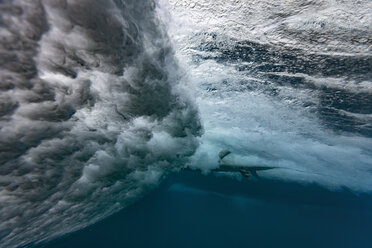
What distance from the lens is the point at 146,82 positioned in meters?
4.49

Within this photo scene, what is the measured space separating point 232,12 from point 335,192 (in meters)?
22.2

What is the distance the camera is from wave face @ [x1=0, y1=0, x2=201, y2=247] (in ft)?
8.30

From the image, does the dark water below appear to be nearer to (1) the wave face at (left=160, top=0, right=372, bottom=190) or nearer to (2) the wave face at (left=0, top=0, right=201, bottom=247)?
(1) the wave face at (left=160, top=0, right=372, bottom=190)

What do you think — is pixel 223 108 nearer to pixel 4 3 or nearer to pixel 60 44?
pixel 60 44

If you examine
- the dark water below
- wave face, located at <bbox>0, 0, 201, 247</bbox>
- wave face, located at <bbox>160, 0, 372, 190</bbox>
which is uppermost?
wave face, located at <bbox>160, 0, 372, 190</bbox>

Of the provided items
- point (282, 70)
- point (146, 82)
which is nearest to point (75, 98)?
point (146, 82)

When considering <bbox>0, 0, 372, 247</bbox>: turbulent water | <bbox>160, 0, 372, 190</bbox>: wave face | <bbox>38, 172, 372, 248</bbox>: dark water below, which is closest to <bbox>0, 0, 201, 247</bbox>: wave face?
<bbox>0, 0, 372, 247</bbox>: turbulent water

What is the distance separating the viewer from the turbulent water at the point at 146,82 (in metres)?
2.79

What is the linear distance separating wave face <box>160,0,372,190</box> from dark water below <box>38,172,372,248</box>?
11.8 metres

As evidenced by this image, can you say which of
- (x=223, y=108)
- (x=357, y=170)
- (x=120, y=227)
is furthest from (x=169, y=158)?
(x=120, y=227)

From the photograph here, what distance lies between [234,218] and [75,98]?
4300 centimetres

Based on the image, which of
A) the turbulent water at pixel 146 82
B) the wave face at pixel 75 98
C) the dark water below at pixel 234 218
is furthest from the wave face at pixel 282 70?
the dark water below at pixel 234 218

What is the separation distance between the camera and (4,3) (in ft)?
6.77

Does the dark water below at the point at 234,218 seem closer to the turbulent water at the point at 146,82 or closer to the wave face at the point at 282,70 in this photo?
the wave face at the point at 282,70
